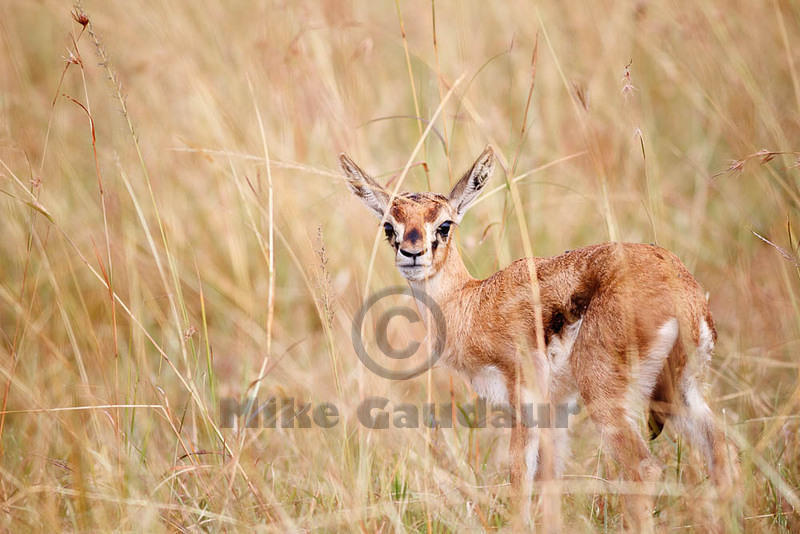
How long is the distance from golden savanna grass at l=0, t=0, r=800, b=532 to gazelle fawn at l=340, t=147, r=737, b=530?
0.23 metres

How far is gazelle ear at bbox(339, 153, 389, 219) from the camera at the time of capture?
4281mm

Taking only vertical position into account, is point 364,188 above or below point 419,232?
above

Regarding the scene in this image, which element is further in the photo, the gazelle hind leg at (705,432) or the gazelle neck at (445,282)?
the gazelle neck at (445,282)

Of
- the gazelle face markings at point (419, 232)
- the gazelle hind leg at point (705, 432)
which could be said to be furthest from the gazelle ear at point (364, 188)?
the gazelle hind leg at point (705, 432)

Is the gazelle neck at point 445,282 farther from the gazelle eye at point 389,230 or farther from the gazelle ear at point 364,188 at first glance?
the gazelle ear at point 364,188

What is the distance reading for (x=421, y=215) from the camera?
14.0 ft

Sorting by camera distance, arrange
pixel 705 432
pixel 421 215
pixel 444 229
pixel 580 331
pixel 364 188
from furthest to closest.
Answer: pixel 364 188
pixel 444 229
pixel 421 215
pixel 580 331
pixel 705 432

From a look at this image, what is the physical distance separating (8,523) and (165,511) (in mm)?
681

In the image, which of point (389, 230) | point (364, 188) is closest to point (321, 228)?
point (389, 230)

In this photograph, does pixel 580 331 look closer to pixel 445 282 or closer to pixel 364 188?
pixel 445 282

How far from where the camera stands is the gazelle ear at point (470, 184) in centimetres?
436

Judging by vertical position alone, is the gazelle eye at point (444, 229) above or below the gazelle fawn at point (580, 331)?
above

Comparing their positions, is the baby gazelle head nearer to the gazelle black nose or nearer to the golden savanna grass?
the gazelle black nose

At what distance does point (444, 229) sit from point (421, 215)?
0.20 m
